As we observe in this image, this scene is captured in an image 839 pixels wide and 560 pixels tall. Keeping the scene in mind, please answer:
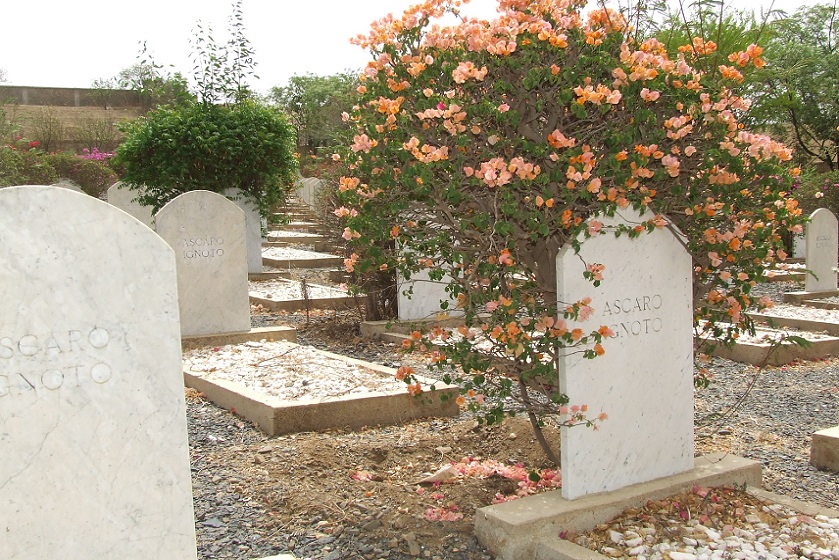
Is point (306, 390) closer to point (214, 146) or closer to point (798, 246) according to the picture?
point (214, 146)

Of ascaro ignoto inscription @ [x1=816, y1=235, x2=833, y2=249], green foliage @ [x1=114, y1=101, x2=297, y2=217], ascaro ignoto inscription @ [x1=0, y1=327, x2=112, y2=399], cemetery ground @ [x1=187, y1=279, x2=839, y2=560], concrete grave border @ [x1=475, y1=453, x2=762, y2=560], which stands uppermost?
green foliage @ [x1=114, y1=101, x2=297, y2=217]

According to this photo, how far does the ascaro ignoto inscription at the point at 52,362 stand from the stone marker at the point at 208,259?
5.48 metres

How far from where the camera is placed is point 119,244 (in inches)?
96.0

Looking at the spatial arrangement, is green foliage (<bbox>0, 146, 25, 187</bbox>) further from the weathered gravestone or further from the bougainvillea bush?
the weathered gravestone

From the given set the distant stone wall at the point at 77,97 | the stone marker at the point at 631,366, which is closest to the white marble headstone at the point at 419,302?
the stone marker at the point at 631,366

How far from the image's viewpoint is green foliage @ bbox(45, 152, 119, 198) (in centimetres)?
2073

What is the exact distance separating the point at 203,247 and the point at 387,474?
4.32 metres

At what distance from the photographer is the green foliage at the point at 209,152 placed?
12.4 meters

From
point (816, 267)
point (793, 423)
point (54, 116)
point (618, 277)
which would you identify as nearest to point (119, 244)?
point (618, 277)

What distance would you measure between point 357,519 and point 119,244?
68.9 inches

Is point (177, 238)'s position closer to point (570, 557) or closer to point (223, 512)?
point (223, 512)

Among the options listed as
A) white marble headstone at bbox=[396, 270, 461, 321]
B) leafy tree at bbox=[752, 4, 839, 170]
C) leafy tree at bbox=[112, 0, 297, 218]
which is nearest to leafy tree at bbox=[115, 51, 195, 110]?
leafy tree at bbox=[112, 0, 297, 218]

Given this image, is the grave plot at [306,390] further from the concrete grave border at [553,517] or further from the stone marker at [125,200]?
the stone marker at [125,200]

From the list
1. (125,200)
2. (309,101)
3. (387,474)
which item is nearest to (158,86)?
(125,200)
